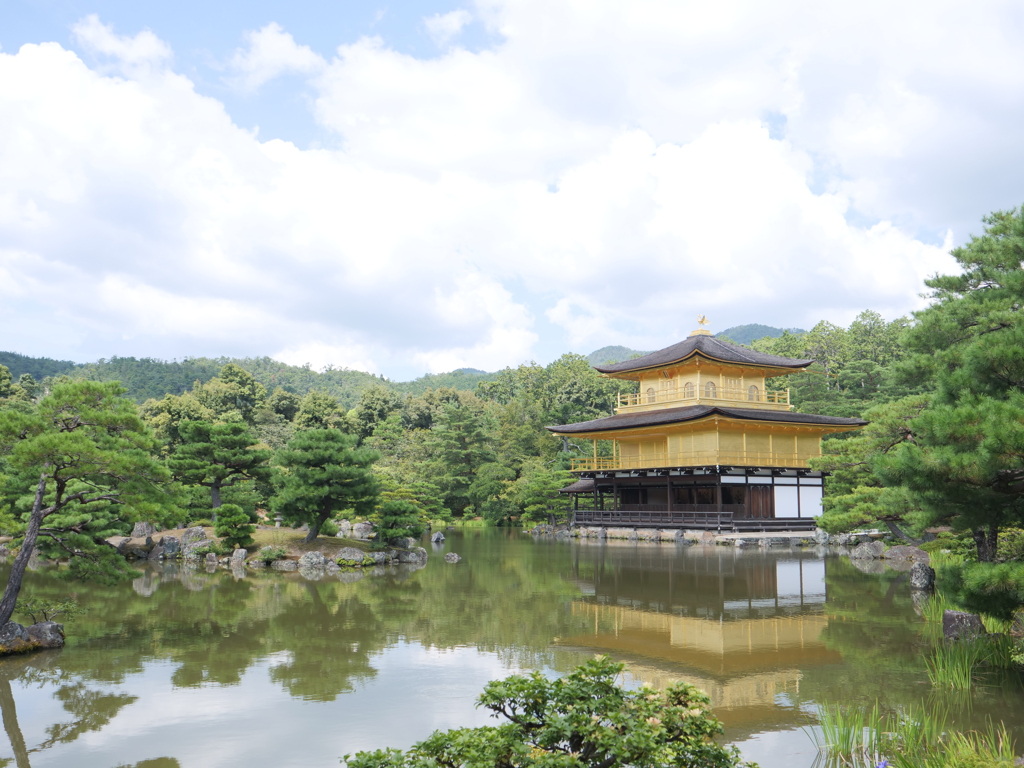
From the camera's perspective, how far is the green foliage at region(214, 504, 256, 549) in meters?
20.1

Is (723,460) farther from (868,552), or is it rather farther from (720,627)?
(720,627)

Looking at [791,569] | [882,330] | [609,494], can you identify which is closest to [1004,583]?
[791,569]

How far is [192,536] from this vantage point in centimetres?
2203

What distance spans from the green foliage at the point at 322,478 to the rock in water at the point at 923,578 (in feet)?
41.9

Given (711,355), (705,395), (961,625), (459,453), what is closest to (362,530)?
(459,453)

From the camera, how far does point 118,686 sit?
309 inches

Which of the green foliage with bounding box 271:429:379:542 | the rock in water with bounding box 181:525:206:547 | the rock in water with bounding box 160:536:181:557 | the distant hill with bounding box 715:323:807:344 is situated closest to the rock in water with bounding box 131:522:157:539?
the rock in water with bounding box 160:536:181:557

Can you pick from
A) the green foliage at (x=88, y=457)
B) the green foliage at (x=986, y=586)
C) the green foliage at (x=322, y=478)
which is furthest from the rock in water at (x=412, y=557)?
the green foliage at (x=986, y=586)

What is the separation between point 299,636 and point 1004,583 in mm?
8521

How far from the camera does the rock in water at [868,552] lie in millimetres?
20628

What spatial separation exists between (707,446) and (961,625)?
65.9 ft

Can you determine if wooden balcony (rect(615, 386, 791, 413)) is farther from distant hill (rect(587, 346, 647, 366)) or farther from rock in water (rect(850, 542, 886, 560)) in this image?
distant hill (rect(587, 346, 647, 366))

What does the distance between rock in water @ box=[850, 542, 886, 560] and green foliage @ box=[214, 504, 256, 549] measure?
16.8 meters

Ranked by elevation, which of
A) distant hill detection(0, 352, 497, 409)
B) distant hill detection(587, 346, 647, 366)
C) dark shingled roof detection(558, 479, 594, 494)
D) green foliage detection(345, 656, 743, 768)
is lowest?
green foliage detection(345, 656, 743, 768)
